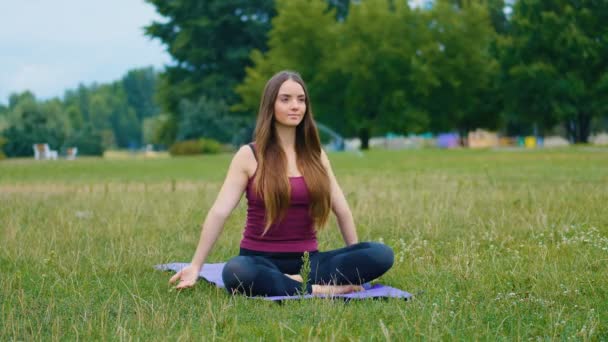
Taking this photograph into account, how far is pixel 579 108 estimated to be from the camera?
3922 centimetres

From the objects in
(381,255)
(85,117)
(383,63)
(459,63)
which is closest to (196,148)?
(383,63)

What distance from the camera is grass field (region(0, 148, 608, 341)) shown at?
383 centimetres

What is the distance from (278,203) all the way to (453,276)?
1.30m

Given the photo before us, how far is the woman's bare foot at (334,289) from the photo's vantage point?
480cm

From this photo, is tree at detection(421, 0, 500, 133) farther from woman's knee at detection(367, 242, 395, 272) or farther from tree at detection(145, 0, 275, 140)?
woman's knee at detection(367, 242, 395, 272)

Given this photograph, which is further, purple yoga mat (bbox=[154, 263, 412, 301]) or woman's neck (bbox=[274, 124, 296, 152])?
woman's neck (bbox=[274, 124, 296, 152])

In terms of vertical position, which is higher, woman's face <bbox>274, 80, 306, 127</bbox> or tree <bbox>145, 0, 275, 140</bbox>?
tree <bbox>145, 0, 275, 140</bbox>

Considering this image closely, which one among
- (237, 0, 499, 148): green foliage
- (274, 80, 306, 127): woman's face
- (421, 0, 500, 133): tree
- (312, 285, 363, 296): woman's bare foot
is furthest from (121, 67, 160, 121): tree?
(312, 285, 363, 296): woman's bare foot

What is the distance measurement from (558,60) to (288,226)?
3751 centimetres

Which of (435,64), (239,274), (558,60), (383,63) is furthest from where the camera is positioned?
(435,64)

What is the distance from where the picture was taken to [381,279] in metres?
5.44

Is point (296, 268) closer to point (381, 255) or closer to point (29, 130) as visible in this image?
point (381, 255)

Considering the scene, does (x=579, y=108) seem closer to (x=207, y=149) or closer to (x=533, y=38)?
(x=533, y=38)

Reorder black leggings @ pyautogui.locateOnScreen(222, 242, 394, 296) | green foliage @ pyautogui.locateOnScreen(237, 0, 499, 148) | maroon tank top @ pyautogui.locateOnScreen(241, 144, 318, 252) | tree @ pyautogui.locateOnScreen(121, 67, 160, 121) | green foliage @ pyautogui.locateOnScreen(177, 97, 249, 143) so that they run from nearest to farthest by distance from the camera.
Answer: black leggings @ pyautogui.locateOnScreen(222, 242, 394, 296), maroon tank top @ pyautogui.locateOnScreen(241, 144, 318, 252), green foliage @ pyautogui.locateOnScreen(237, 0, 499, 148), green foliage @ pyautogui.locateOnScreen(177, 97, 249, 143), tree @ pyautogui.locateOnScreen(121, 67, 160, 121)
